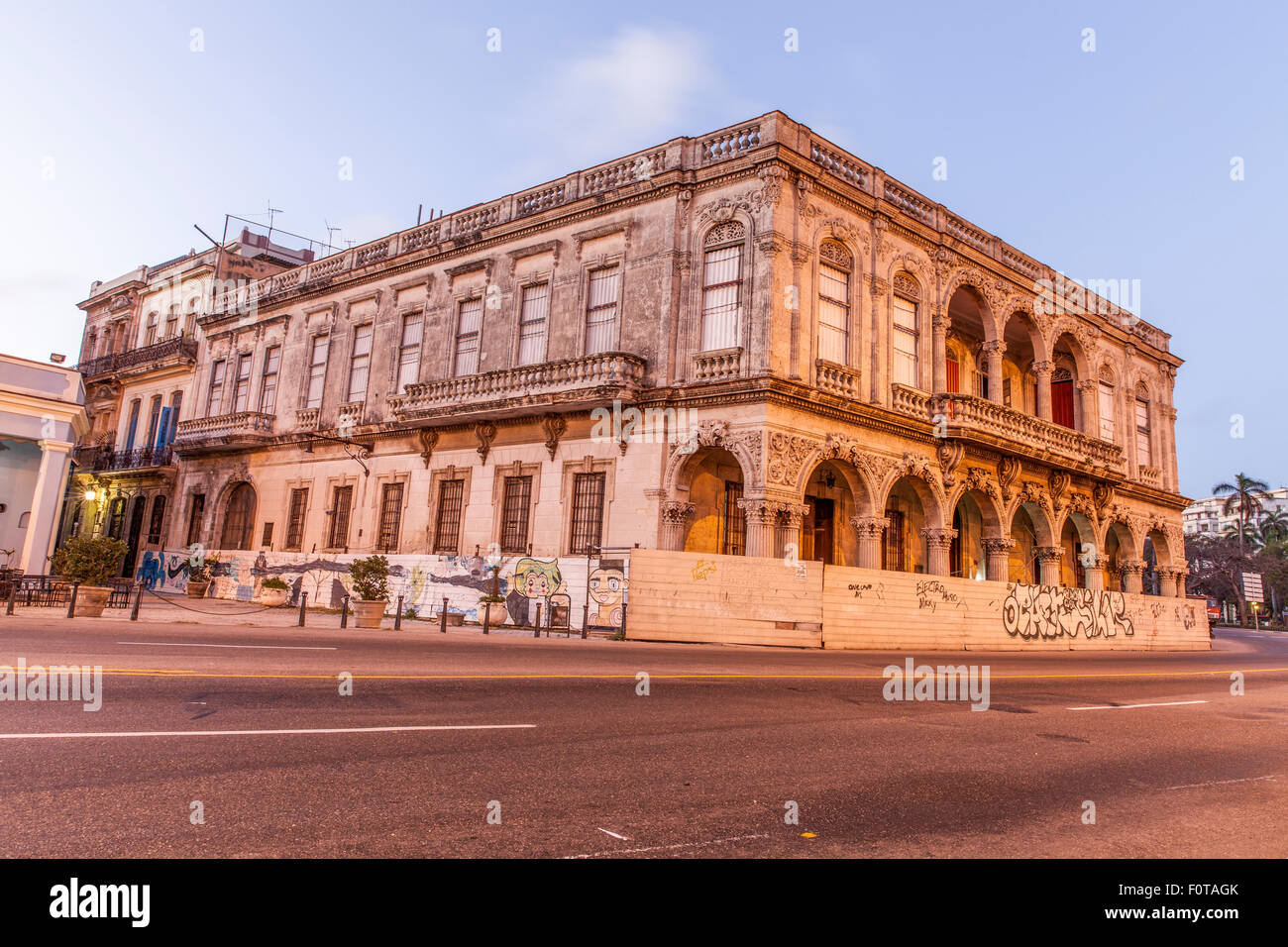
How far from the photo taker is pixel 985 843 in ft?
14.3

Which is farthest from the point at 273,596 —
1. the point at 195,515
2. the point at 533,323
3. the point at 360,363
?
the point at 533,323

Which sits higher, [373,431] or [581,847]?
[373,431]

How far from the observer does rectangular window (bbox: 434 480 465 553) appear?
27.0m

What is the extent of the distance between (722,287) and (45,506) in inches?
909

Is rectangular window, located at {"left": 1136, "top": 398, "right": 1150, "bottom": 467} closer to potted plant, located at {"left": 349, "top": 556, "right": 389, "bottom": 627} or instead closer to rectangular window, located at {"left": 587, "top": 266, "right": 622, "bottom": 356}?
rectangular window, located at {"left": 587, "top": 266, "right": 622, "bottom": 356}

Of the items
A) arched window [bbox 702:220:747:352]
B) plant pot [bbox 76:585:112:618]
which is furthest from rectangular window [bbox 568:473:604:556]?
plant pot [bbox 76:585:112:618]

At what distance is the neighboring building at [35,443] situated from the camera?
26.5 meters

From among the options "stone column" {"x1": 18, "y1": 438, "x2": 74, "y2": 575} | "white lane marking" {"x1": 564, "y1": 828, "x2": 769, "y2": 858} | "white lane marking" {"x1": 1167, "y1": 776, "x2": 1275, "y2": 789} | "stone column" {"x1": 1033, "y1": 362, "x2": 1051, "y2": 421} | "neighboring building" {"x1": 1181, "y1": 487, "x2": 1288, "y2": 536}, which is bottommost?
"white lane marking" {"x1": 564, "y1": 828, "x2": 769, "y2": 858}

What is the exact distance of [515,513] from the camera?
84.0ft

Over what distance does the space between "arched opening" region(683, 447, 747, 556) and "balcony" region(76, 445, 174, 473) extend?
90.3 feet

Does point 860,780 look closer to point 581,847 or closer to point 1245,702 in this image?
point 581,847
